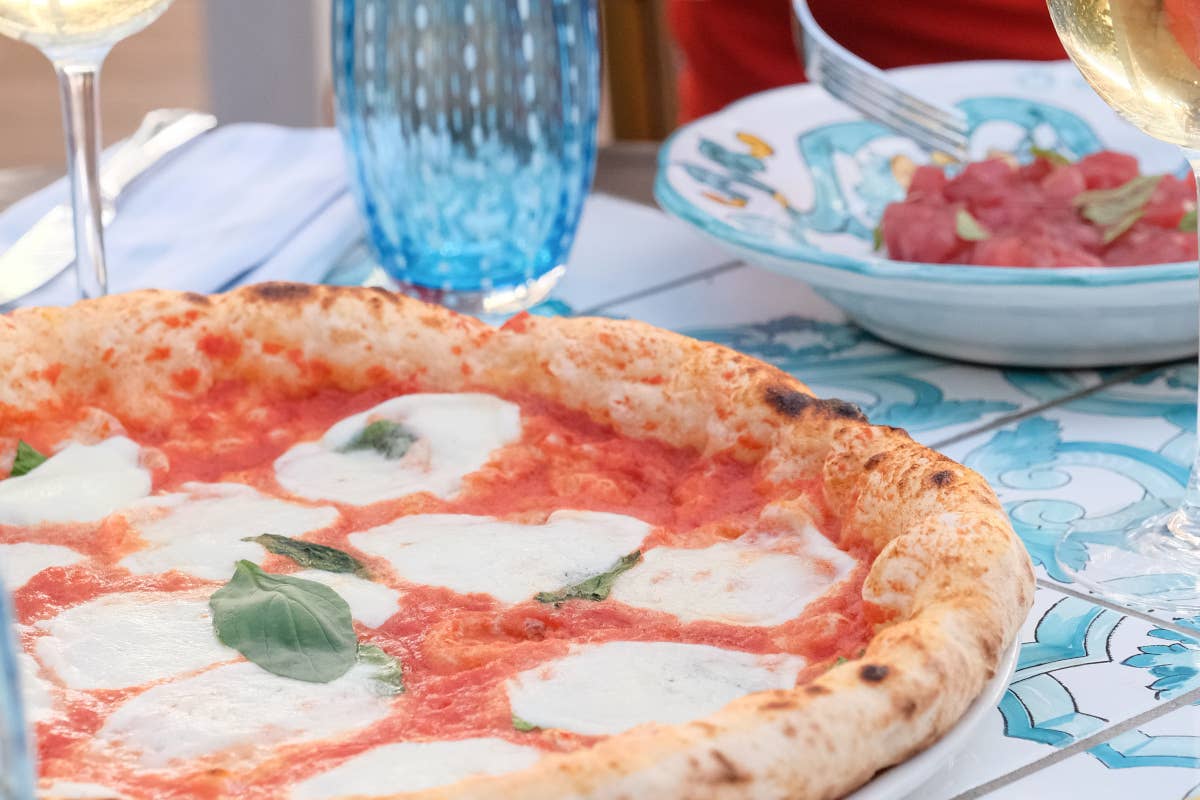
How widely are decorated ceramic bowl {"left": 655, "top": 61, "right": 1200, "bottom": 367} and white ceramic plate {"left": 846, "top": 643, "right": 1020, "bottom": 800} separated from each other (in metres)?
0.55

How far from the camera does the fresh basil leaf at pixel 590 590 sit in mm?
974

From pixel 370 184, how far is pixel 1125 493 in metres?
0.83

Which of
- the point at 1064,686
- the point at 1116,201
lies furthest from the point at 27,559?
the point at 1116,201

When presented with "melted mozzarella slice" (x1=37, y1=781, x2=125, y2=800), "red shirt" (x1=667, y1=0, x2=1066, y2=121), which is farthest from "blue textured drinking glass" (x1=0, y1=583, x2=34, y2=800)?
"red shirt" (x1=667, y1=0, x2=1066, y2=121)

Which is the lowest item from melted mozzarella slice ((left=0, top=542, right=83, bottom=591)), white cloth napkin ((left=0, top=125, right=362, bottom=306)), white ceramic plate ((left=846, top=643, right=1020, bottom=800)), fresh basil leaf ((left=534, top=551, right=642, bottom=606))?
white cloth napkin ((left=0, top=125, right=362, bottom=306))

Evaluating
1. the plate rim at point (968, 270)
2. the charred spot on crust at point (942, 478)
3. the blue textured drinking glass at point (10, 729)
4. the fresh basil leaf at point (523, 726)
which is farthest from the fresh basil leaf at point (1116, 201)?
the blue textured drinking glass at point (10, 729)

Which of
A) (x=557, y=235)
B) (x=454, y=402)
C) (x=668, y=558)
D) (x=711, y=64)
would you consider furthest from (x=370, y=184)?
(x=711, y=64)

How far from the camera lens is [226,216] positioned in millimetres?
1827

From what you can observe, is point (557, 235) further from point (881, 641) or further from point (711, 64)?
point (711, 64)

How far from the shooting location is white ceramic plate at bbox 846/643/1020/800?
0.75m

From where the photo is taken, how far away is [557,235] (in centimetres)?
168

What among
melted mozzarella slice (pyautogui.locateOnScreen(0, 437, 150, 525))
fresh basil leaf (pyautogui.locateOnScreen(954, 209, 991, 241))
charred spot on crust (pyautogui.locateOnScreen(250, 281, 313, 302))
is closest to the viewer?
melted mozzarella slice (pyautogui.locateOnScreen(0, 437, 150, 525))

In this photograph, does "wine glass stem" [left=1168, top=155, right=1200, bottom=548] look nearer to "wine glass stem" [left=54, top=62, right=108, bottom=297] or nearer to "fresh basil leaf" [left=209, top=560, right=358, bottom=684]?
"fresh basil leaf" [left=209, top=560, right=358, bottom=684]

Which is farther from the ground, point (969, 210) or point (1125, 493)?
point (969, 210)
